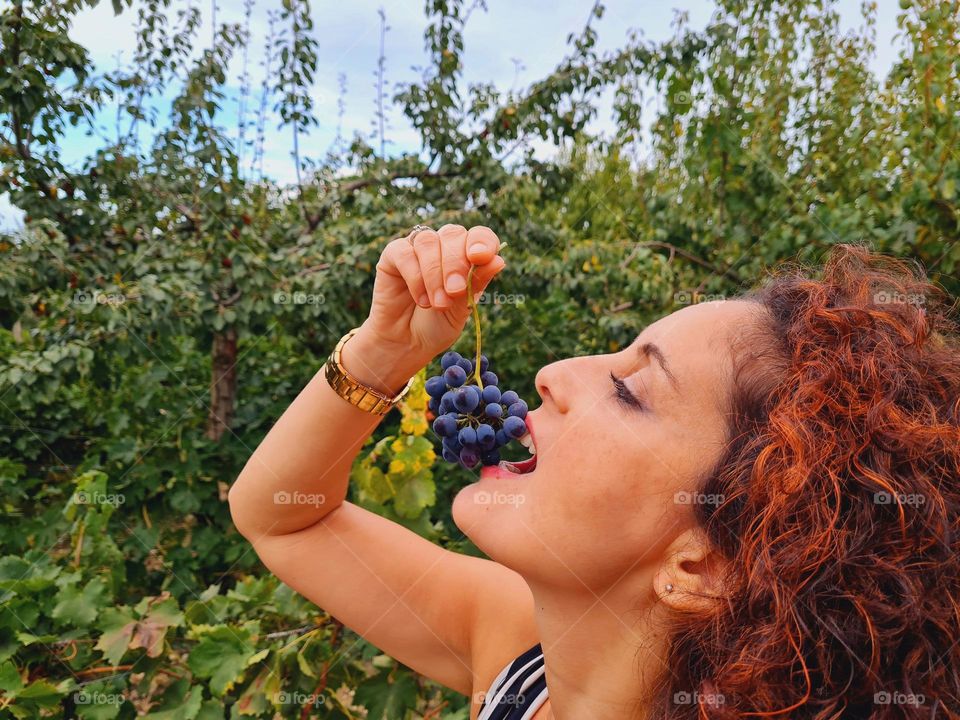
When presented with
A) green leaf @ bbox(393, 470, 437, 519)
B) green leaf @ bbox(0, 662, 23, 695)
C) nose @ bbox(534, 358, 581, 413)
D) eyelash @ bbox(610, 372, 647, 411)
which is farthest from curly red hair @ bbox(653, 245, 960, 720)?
green leaf @ bbox(0, 662, 23, 695)

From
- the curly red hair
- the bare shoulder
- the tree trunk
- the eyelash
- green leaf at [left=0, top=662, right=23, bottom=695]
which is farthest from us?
the tree trunk

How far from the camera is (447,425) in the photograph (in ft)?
3.93

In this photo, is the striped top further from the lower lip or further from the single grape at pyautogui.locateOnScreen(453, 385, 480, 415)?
the single grape at pyautogui.locateOnScreen(453, 385, 480, 415)

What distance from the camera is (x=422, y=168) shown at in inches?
166

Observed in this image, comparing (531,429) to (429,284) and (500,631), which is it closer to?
(429,284)

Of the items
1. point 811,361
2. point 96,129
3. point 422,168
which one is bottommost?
point 811,361

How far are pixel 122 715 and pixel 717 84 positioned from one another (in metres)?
3.97

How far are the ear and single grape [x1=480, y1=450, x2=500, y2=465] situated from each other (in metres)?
0.32

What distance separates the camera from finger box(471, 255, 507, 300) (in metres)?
1.09

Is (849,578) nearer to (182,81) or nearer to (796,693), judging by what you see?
(796,693)

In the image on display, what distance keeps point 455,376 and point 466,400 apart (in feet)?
0.21

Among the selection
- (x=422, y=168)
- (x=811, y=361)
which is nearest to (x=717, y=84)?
(x=422, y=168)

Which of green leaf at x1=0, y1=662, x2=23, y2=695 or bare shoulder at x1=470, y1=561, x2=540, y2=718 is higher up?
bare shoulder at x1=470, y1=561, x2=540, y2=718

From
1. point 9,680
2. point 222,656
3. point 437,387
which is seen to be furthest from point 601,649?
point 9,680
